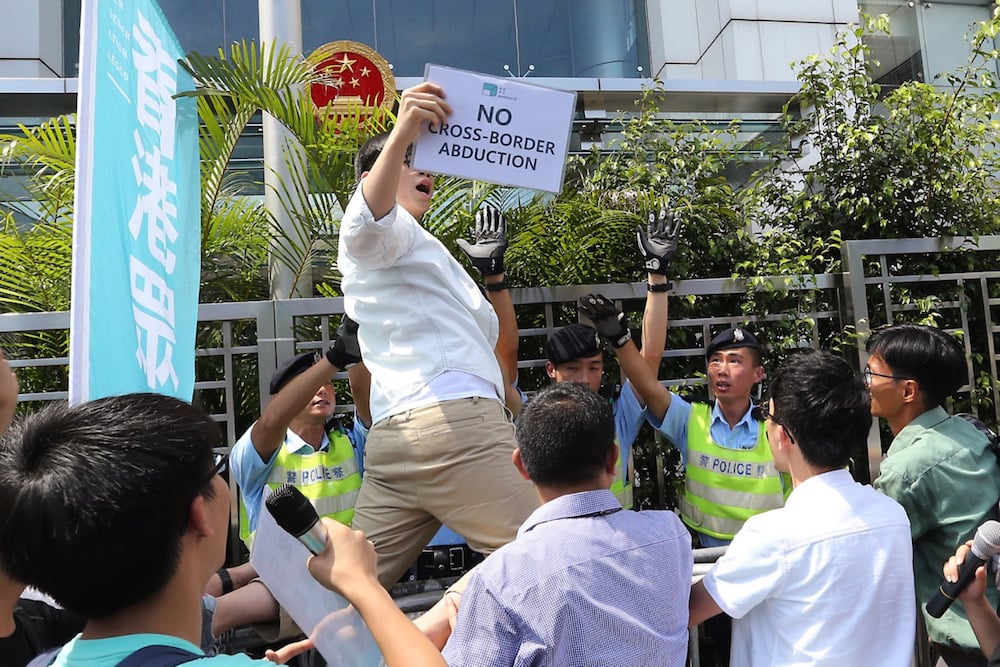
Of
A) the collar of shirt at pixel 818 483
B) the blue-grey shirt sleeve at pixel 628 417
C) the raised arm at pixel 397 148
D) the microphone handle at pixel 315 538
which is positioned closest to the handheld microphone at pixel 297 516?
the microphone handle at pixel 315 538

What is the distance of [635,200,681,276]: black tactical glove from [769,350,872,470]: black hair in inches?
59.1

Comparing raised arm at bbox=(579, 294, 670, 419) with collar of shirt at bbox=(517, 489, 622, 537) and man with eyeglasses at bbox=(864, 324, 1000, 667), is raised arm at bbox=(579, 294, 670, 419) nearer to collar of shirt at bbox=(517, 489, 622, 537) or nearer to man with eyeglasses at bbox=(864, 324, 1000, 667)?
man with eyeglasses at bbox=(864, 324, 1000, 667)

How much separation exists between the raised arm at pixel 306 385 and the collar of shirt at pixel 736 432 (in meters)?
1.56

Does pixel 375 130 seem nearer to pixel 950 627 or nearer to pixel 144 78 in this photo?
pixel 144 78

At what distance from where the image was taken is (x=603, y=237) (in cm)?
Result: 391

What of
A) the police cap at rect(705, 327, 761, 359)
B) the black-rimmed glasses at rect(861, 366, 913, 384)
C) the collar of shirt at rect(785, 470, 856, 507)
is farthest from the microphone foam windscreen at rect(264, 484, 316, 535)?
the police cap at rect(705, 327, 761, 359)

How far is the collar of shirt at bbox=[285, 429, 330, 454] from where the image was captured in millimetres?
3445

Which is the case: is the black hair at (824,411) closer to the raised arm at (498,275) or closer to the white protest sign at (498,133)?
the white protest sign at (498,133)

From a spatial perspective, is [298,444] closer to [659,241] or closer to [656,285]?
[656,285]

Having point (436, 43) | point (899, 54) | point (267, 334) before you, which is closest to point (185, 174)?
point (267, 334)

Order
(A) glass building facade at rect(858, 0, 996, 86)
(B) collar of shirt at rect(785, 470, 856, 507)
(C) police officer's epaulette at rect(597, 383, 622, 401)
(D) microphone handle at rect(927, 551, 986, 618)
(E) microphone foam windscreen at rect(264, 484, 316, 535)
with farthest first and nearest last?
(A) glass building facade at rect(858, 0, 996, 86)
(C) police officer's epaulette at rect(597, 383, 622, 401)
(B) collar of shirt at rect(785, 470, 856, 507)
(D) microphone handle at rect(927, 551, 986, 618)
(E) microphone foam windscreen at rect(264, 484, 316, 535)

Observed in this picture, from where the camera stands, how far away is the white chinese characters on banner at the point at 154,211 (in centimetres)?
242

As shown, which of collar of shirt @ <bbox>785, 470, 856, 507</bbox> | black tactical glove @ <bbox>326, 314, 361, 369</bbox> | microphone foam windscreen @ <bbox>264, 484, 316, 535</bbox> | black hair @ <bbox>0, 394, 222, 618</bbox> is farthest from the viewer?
black tactical glove @ <bbox>326, 314, 361, 369</bbox>

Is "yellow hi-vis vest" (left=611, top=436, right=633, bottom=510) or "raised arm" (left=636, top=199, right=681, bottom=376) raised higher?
"raised arm" (left=636, top=199, right=681, bottom=376)
